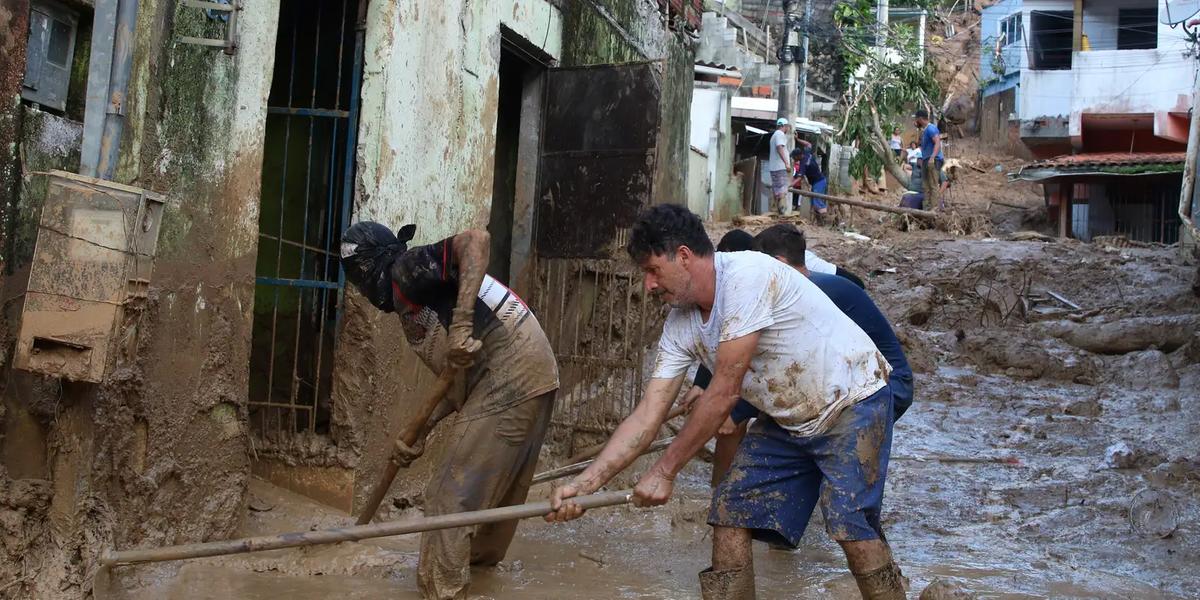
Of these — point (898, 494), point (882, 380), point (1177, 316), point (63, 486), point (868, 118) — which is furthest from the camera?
point (868, 118)

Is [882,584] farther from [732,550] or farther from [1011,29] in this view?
[1011,29]

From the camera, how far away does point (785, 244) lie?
16.1 feet

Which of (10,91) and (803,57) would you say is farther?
(803,57)

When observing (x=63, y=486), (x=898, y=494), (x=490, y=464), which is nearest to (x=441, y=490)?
(x=490, y=464)

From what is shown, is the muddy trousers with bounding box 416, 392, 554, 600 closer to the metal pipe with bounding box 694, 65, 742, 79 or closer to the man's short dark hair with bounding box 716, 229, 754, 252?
the man's short dark hair with bounding box 716, 229, 754, 252

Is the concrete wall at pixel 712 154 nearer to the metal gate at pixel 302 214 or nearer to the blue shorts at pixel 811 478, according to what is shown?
the metal gate at pixel 302 214

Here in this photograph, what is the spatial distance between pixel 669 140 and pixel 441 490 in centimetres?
544

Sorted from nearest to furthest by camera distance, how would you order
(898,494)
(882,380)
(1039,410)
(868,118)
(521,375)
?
(882,380)
(521,375)
(898,494)
(1039,410)
(868,118)

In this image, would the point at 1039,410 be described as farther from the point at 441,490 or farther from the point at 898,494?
the point at 441,490

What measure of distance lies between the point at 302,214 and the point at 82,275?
2881 millimetres

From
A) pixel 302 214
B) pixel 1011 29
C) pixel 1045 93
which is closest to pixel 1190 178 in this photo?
pixel 302 214

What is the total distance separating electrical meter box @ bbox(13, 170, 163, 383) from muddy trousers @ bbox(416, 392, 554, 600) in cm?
130

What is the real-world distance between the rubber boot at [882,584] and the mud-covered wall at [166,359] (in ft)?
9.04

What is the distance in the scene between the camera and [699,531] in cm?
601
